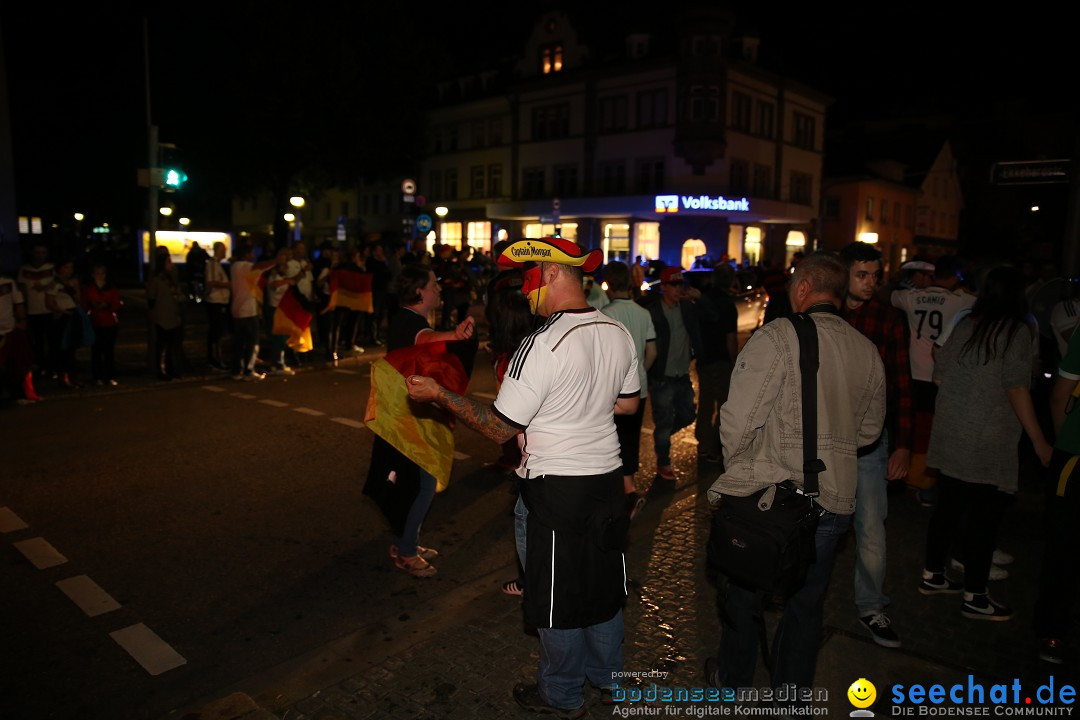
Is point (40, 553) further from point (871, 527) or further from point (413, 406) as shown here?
point (871, 527)

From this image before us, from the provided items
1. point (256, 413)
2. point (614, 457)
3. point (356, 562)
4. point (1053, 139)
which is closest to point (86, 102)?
point (256, 413)

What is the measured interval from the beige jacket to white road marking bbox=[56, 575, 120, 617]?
3.72 meters

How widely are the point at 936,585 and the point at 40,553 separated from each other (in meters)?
6.07

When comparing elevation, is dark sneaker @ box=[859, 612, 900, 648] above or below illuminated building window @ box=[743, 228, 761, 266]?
below

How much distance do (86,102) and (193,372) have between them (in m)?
27.7

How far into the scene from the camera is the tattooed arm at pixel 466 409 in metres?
3.12

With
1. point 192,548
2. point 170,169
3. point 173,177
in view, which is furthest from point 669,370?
point 170,169

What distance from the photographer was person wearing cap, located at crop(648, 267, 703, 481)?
695 centimetres

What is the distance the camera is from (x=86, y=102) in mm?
32750

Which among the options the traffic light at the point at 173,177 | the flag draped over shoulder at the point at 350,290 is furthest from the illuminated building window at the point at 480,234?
the traffic light at the point at 173,177

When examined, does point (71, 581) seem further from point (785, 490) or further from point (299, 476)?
point (785, 490)

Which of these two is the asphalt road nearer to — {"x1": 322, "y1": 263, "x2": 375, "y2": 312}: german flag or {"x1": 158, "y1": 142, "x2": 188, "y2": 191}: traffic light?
{"x1": 322, "y1": 263, "x2": 375, "y2": 312}: german flag

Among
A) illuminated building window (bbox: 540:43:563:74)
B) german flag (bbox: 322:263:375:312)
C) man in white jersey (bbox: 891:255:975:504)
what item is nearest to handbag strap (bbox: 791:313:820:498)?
man in white jersey (bbox: 891:255:975:504)

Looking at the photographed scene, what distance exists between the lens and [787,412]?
3068 millimetres
